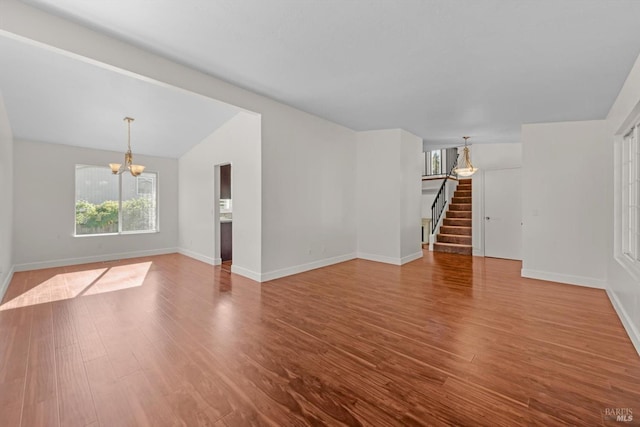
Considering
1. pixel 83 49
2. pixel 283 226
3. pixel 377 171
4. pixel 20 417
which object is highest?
pixel 83 49

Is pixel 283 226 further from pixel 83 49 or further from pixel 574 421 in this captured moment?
pixel 574 421

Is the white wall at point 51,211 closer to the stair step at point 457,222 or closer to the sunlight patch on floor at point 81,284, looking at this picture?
the sunlight patch on floor at point 81,284

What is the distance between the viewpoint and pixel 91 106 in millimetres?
4441

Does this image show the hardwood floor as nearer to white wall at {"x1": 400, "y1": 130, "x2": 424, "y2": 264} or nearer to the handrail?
white wall at {"x1": 400, "y1": 130, "x2": 424, "y2": 264}

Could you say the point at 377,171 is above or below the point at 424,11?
below

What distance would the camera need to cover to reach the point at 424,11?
2.25 meters

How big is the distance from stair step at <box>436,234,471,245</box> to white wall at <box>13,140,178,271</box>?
8.14m

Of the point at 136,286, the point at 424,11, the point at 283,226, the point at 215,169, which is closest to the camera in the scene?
the point at 424,11

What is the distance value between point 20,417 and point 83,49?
2970mm

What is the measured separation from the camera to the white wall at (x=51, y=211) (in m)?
5.47

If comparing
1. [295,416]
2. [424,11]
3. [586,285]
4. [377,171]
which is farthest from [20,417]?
[586,285]

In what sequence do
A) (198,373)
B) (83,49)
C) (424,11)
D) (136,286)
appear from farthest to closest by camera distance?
(136,286) → (83,49) → (424,11) → (198,373)

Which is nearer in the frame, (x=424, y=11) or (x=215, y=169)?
(x=424, y=11)

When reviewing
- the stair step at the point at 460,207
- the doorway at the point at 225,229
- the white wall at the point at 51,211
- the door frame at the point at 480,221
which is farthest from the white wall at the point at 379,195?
the white wall at the point at 51,211
